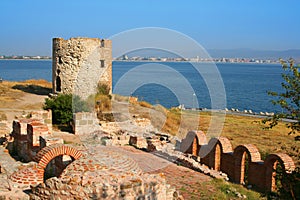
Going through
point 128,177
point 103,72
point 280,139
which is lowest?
point 280,139

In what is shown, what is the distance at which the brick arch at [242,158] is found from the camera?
12406mm

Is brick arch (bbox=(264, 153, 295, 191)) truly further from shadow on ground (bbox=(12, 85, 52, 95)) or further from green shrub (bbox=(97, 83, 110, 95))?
shadow on ground (bbox=(12, 85, 52, 95))

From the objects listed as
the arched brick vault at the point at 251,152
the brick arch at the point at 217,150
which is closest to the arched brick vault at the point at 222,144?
the brick arch at the point at 217,150

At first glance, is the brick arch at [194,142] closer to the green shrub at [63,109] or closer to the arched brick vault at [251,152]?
the arched brick vault at [251,152]

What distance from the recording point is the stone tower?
26.5 m

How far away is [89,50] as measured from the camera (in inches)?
1051

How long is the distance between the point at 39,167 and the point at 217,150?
766 centimetres

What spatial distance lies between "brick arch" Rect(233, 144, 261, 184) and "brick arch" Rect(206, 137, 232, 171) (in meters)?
0.78

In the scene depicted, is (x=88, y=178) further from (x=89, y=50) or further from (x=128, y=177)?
(x=89, y=50)

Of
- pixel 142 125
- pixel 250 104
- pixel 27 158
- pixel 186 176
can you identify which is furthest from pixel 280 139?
pixel 250 104

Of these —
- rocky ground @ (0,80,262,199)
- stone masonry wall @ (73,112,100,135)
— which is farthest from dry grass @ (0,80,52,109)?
rocky ground @ (0,80,262,199)

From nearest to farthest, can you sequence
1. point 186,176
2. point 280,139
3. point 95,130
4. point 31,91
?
point 186,176 → point 95,130 → point 280,139 → point 31,91

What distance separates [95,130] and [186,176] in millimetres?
7573

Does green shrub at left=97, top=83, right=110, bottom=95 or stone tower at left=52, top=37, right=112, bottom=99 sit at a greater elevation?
stone tower at left=52, top=37, right=112, bottom=99
